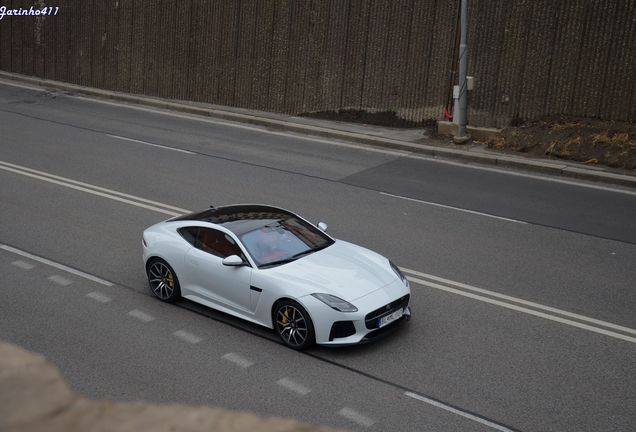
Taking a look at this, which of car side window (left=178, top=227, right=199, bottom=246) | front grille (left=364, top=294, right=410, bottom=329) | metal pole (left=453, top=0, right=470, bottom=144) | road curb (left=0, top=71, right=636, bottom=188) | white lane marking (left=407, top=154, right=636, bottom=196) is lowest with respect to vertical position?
front grille (left=364, top=294, right=410, bottom=329)

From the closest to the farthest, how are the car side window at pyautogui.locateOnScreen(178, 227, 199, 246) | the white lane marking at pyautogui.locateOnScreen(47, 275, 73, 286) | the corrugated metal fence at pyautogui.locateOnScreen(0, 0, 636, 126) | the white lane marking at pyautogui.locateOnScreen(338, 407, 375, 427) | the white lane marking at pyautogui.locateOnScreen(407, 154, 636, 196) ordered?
the white lane marking at pyautogui.locateOnScreen(338, 407, 375, 427)
the car side window at pyautogui.locateOnScreen(178, 227, 199, 246)
the white lane marking at pyautogui.locateOnScreen(47, 275, 73, 286)
the white lane marking at pyautogui.locateOnScreen(407, 154, 636, 196)
the corrugated metal fence at pyautogui.locateOnScreen(0, 0, 636, 126)

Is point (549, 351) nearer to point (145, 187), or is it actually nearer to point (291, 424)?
point (291, 424)

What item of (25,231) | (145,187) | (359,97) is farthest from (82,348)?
(359,97)

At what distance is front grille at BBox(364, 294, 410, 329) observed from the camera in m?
8.95

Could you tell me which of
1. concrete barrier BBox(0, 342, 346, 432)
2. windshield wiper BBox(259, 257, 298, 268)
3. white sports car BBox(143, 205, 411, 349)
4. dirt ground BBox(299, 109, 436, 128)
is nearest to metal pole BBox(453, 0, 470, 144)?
dirt ground BBox(299, 109, 436, 128)

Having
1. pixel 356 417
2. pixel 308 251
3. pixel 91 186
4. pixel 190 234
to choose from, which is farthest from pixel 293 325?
pixel 91 186

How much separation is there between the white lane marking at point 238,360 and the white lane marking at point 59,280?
10.7 ft

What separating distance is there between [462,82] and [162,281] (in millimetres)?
11716

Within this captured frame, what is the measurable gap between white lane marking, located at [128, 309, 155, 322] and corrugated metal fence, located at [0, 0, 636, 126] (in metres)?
13.0

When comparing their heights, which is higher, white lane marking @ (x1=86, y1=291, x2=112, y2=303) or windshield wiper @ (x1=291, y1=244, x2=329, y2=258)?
windshield wiper @ (x1=291, y1=244, x2=329, y2=258)

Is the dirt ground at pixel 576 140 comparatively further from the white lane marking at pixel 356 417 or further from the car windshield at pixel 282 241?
the white lane marking at pixel 356 417

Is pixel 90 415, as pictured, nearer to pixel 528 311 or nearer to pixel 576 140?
pixel 528 311

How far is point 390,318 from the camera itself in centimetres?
921

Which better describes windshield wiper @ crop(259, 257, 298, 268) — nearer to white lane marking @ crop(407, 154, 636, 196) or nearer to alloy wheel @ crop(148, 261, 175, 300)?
alloy wheel @ crop(148, 261, 175, 300)
